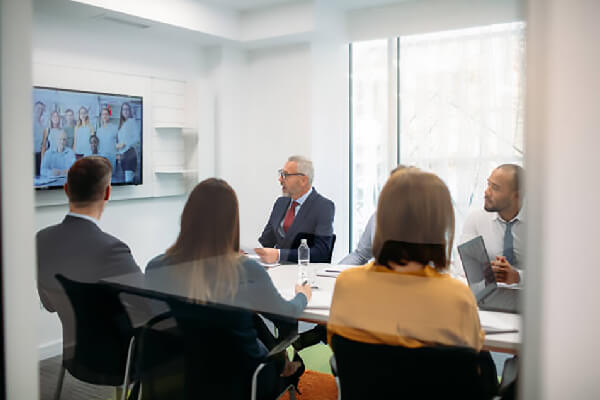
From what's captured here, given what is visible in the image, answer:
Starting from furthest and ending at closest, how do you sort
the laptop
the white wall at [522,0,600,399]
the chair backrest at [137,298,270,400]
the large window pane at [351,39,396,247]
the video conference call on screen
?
the chair backrest at [137,298,270,400] < the video conference call on screen < the large window pane at [351,39,396,247] < the laptop < the white wall at [522,0,600,399]

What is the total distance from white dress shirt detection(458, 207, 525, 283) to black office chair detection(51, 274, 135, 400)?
4.71 feet

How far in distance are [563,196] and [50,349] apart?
1.92 m

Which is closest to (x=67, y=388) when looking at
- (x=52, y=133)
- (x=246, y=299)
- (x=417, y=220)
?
(x=246, y=299)

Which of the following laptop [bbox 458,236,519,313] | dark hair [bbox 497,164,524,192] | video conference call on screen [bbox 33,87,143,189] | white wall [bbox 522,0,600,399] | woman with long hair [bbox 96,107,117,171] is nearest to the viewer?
white wall [bbox 522,0,600,399]

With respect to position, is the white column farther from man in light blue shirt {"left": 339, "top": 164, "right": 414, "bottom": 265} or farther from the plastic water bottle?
man in light blue shirt {"left": 339, "top": 164, "right": 414, "bottom": 265}

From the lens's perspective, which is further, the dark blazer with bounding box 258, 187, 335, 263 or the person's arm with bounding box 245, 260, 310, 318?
the person's arm with bounding box 245, 260, 310, 318

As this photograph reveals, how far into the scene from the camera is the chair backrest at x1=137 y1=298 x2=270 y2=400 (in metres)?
2.01

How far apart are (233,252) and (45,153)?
79cm

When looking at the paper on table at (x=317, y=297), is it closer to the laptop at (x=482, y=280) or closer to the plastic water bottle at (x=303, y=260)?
the plastic water bottle at (x=303, y=260)

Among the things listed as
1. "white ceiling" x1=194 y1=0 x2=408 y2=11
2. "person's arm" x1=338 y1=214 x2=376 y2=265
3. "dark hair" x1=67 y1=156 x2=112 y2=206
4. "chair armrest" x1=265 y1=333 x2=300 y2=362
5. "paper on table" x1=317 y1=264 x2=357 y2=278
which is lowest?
"chair armrest" x1=265 y1=333 x2=300 y2=362

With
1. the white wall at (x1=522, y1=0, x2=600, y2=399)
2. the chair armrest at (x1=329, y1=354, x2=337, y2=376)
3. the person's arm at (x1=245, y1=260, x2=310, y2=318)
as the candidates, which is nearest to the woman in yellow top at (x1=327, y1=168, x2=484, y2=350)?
the chair armrest at (x1=329, y1=354, x2=337, y2=376)

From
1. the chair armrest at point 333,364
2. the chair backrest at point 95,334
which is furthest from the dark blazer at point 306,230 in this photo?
the chair backrest at point 95,334

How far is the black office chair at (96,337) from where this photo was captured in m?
2.04

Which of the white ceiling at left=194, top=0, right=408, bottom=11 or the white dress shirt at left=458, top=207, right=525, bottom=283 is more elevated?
the white ceiling at left=194, top=0, right=408, bottom=11
